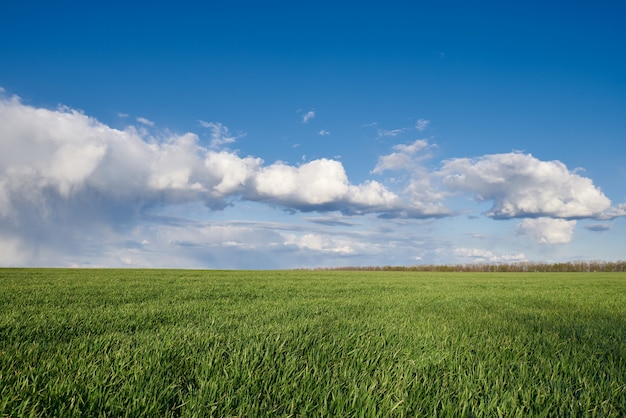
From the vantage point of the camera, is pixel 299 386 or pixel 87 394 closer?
pixel 87 394

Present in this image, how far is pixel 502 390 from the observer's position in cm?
291

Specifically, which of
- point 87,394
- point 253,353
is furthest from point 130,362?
point 253,353

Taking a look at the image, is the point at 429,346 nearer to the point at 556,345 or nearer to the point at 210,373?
the point at 556,345

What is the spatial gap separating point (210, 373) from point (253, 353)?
0.56 metres

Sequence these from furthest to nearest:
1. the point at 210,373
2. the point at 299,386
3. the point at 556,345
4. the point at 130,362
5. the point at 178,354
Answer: the point at 556,345
the point at 178,354
the point at 130,362
the point at 210,373
the point at 299,386

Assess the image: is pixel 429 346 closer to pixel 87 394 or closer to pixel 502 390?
pixel 502 390

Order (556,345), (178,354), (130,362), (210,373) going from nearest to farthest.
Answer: (210,373) → (130,362) → (178,354) → (556,345)

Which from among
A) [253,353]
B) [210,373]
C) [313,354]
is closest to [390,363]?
[313,354]

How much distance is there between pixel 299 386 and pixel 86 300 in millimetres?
7655

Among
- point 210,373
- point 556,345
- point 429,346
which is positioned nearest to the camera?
point 210,373

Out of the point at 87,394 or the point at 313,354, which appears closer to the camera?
the point at 87,394

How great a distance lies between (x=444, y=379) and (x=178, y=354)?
94.8 inches

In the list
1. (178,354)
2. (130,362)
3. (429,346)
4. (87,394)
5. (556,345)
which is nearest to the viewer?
(87,394)

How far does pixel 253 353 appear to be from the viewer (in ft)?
11.7
